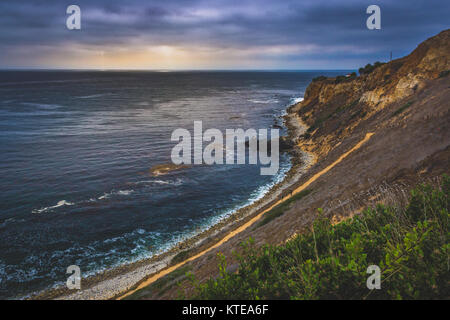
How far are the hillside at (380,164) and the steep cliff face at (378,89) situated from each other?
0.15m

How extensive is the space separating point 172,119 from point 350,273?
6884cm

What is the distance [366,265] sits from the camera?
17.9 feet

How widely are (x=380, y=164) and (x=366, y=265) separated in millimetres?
14922

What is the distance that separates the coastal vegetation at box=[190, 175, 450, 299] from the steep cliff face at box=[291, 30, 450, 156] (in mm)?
26246

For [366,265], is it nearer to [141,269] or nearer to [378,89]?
[141,269]

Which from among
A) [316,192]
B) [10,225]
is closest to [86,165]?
[10,225]

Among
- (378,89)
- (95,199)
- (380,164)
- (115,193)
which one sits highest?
(378,89)

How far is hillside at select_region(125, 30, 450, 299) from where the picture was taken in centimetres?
1325

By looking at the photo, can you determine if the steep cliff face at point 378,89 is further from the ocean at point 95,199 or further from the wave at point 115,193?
the wave at point 115,193

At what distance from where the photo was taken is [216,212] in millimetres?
26031

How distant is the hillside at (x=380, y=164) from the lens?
13.2 meters

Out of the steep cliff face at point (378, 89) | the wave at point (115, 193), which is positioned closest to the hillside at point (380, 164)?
the steep cliff face at point (378, 89)

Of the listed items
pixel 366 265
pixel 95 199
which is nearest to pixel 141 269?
pixel 95 199
